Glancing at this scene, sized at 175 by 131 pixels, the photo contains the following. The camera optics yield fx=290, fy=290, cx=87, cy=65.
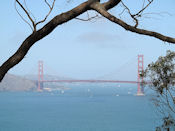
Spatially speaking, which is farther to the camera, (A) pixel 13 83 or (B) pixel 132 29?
(A) pixel 13 83

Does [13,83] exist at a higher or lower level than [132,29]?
lower

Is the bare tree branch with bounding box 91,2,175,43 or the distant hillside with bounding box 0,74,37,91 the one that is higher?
the bare tree branch with bounding box 91,2,175,43

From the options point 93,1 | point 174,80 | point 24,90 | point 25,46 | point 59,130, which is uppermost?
point 93,1

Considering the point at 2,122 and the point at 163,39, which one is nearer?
the point at 163,39

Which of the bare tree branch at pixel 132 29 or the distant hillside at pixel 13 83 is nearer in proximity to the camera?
the bare tree branch at pixel 132 29

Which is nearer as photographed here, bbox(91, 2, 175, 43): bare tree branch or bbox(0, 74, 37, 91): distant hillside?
bbox(91, 2, 175, 43): bare tree branch

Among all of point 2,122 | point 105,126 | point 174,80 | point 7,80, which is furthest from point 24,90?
point 174,80

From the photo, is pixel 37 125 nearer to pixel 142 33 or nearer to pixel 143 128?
pixel 143 128

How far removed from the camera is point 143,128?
42.4 feet

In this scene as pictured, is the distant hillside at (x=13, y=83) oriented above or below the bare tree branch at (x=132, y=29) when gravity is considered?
below

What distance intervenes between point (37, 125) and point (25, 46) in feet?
46.8

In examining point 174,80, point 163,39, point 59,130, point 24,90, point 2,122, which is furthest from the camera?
point 24,90

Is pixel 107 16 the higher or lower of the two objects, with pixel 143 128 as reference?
higher

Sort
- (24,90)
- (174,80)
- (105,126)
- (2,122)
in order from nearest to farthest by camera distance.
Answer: (174,80) < (105,126) < (2,122) < (24,90)
